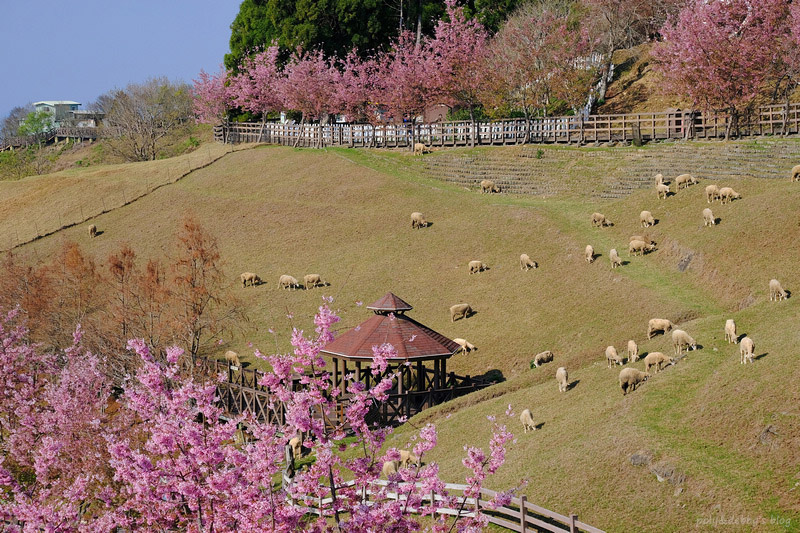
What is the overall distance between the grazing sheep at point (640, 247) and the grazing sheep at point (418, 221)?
14.8 meters

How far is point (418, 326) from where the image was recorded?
36281 millimetres

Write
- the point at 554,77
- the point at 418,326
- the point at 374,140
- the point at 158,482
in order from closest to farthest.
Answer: the point at 158,482
the point at 418,326
the point at 554,77
the point at 374,140

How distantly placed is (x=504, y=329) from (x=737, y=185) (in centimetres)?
1647

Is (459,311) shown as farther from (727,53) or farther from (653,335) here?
(727,53)

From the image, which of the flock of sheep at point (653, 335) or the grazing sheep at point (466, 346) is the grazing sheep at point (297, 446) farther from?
the grazing sheep at point (466, 346)

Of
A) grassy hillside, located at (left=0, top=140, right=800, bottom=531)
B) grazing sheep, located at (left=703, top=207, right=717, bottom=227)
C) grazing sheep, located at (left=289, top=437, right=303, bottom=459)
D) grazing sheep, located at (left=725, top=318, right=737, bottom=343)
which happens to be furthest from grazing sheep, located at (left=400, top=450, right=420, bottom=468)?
grazing sheep, located at (left=703, top=207, right=717, bottom=227)

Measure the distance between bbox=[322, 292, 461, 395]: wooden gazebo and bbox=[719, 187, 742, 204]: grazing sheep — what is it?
18.4m

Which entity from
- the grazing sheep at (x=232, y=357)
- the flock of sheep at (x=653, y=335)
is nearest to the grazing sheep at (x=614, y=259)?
the flock of sheep at (x=653, y=335)

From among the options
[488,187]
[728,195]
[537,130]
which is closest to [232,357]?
[488,187]

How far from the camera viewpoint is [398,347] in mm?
33969

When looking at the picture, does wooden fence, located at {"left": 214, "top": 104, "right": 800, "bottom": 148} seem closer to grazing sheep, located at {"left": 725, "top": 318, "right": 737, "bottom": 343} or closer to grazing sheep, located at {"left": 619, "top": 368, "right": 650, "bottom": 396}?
grazing sheep, located at {"left": 725, "top": 318, "right": 737, "bottom": 343}

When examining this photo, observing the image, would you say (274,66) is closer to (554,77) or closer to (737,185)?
(554,77)

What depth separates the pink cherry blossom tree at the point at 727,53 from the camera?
58094 millimetres

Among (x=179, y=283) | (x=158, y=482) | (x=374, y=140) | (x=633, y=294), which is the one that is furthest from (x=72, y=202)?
(x=158, y=482)
